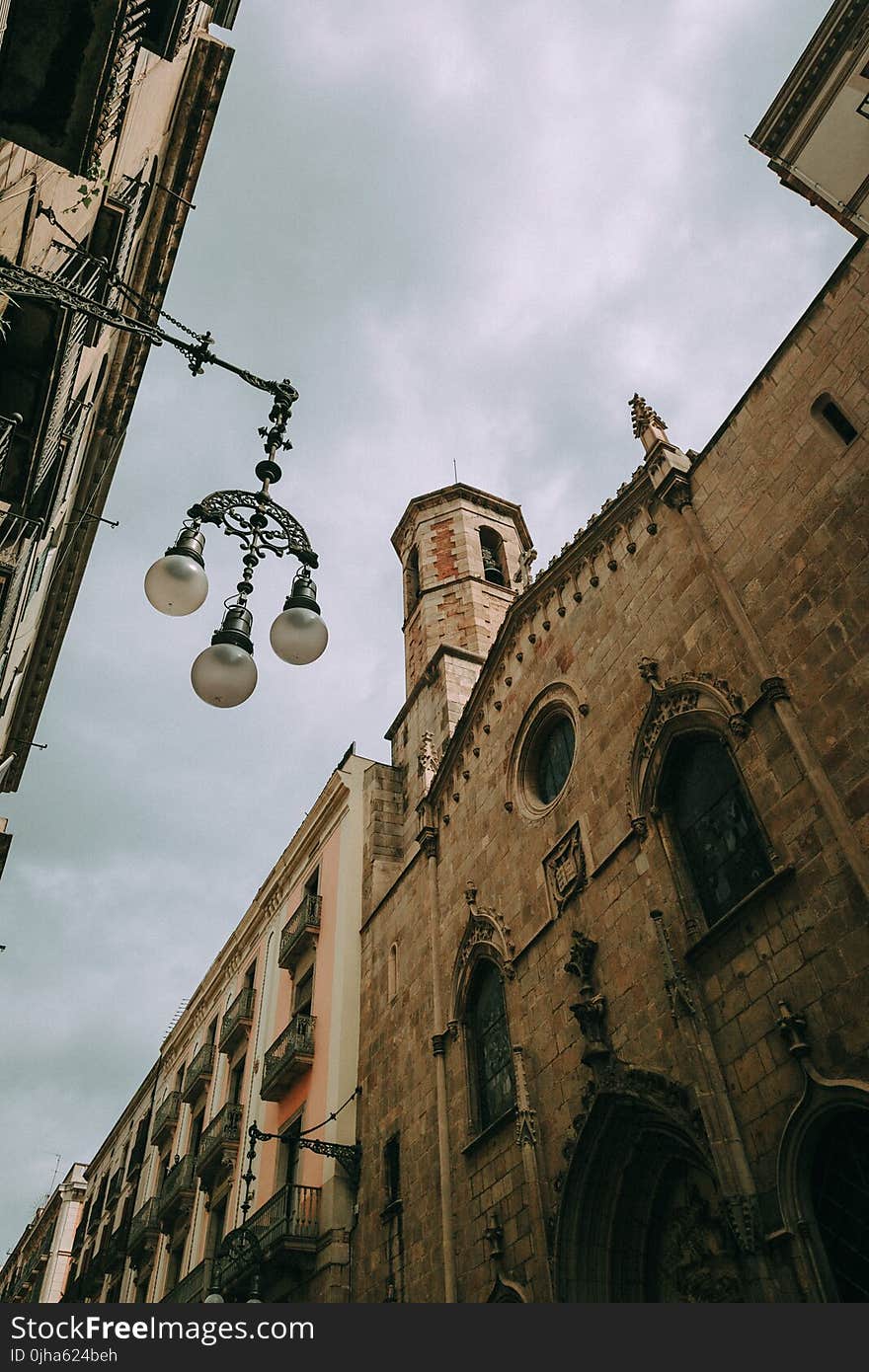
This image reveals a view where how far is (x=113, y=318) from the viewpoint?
5.45 metres

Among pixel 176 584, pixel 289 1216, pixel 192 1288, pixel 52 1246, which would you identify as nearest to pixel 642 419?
pixel 176 584

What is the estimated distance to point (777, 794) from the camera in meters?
8.91

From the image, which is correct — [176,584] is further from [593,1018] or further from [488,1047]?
[488,1047]

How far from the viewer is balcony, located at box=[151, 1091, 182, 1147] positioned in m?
26.7

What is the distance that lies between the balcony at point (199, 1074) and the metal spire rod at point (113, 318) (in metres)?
22.4

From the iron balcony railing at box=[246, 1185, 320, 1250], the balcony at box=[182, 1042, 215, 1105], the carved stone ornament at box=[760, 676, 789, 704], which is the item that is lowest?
the iron balcony railing at box=[246, 1185, 320, 1250]

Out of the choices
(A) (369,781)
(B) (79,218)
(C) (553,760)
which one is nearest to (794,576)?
(C) (553,760)

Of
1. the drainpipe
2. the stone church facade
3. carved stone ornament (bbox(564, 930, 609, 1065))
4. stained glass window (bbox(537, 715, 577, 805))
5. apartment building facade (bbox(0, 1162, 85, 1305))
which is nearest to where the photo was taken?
the stone church facade

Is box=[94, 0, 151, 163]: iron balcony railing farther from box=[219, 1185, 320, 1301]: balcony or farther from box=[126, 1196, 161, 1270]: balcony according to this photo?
box=[126, 1196, 161, 1270]: balcony

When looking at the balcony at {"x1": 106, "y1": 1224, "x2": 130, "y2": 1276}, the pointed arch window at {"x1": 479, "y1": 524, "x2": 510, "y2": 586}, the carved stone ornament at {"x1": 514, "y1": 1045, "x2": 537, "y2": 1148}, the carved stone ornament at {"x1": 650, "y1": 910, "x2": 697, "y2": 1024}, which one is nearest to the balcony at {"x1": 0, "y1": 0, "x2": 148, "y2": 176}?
the carved stone ornament at {"x1": 650, "y1": 910, "x2": 697, "y2": 1024}

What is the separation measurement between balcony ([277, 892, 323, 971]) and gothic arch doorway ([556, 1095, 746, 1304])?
36.8 feet

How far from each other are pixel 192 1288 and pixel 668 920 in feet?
52.0

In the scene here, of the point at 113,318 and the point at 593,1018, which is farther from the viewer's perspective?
the point at 593,1018

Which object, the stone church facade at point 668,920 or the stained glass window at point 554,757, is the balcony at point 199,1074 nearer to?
the stone church facade at point 668,920
